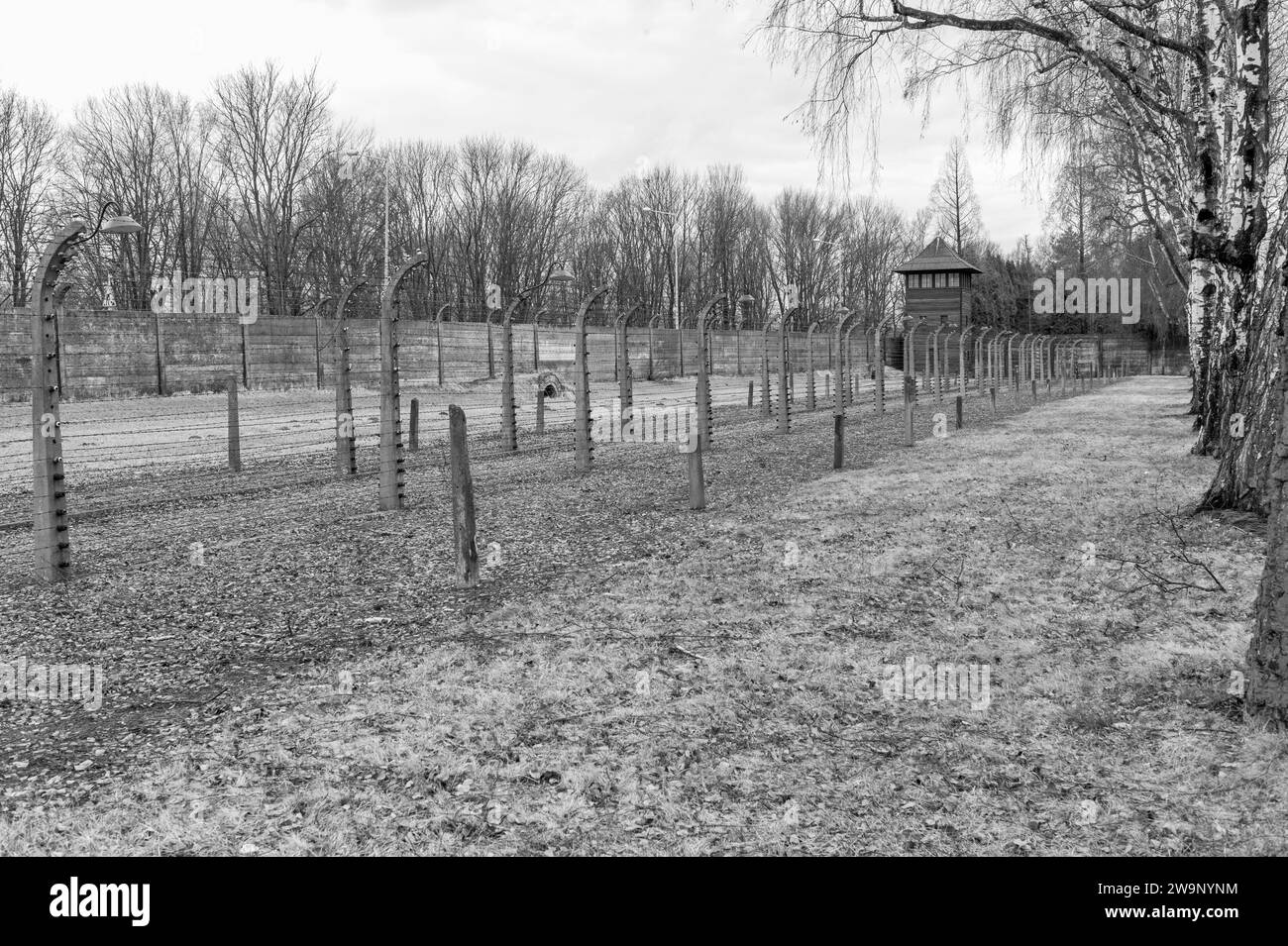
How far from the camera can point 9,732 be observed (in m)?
5.25

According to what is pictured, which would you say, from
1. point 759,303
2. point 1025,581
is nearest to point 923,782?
point 1025,581

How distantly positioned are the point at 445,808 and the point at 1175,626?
5029 mm

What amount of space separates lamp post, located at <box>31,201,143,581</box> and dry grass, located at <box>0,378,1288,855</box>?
377cm

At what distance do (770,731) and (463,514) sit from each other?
385 cm

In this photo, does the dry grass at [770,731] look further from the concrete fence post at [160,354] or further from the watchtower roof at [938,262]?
the watchtower roof at [938,262]

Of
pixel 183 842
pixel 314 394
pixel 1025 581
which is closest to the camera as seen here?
pixel 183 842

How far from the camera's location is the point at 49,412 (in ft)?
27.1

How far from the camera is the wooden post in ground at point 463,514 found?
829cm

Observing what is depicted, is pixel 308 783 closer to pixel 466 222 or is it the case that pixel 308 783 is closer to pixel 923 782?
pixel 923 782

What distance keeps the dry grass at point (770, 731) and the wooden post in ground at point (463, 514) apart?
739mm

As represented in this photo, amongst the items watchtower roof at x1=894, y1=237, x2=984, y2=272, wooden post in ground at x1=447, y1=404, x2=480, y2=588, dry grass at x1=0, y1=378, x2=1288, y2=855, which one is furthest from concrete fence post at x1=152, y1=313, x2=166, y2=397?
watchtower roof at x1=894, y1=237, x2=984, y2=272

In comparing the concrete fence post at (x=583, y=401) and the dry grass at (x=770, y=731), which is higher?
the concrete fence post at (x=583, y=401)

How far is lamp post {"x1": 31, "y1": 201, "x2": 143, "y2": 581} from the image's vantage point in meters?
8.14

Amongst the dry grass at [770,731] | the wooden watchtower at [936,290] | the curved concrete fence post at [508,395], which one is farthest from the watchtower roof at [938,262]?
the dry grass at [770,731]
